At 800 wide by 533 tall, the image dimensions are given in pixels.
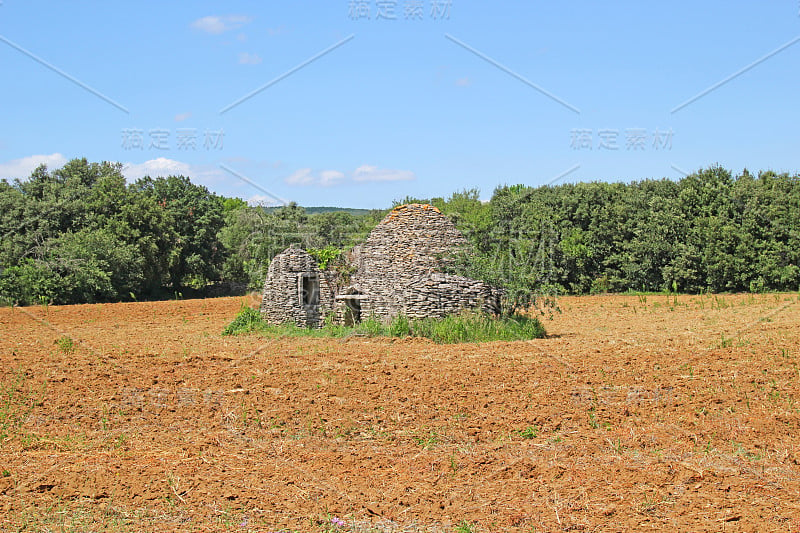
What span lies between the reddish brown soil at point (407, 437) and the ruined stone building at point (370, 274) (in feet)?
11.0

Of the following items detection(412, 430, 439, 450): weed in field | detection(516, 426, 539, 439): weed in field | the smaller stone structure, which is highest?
the smaller stone structure

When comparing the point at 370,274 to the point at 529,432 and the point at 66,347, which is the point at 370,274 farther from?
the point at 529,432

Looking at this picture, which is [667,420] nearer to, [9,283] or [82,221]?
[9,283]

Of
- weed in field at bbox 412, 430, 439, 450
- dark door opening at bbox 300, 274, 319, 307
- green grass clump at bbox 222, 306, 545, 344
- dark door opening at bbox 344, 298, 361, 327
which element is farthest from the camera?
dark door opening at bbox 344, 298, 361, 327

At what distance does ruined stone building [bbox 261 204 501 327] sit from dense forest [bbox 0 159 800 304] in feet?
25.8

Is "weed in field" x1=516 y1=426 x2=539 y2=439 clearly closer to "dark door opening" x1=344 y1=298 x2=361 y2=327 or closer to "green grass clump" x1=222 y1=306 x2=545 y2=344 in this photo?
"green grass clump" x1=222 y1=306 x2=545 y2=344

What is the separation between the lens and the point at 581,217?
133ft

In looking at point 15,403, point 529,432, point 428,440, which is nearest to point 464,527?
point 428,440

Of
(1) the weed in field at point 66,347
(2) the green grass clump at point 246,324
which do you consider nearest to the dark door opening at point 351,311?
(2) the green grass clump at point 246,324

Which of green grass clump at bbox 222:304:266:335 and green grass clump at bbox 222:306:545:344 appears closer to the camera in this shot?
green grass clump at bbox 222:306:545:344

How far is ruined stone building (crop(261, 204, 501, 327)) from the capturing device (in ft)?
67.0

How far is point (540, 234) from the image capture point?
40375mm

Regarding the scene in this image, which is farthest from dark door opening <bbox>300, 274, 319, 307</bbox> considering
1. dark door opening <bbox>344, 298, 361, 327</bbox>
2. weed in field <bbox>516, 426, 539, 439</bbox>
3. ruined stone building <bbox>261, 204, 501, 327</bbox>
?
weed in field <bbox>516, 426, 539, 439</bbox>

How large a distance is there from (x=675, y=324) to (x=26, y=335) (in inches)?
750
